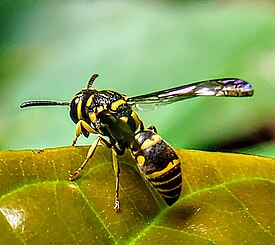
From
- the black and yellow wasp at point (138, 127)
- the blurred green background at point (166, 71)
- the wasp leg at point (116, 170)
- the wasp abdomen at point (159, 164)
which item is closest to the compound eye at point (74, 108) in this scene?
the black and yellow wasp at point (138, 127)

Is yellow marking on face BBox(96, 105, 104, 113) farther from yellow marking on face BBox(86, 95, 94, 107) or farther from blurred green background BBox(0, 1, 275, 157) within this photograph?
blurred green background BBox(0, 1, 275, 157)

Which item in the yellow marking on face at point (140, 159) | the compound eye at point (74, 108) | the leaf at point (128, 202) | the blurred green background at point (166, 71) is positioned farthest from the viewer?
the blurred green background at point (166, 71)

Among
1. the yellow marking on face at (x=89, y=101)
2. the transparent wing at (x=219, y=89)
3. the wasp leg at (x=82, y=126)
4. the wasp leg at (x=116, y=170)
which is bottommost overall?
the wasp leg at (x=82, y=126)

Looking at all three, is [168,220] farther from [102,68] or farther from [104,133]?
[102,68]

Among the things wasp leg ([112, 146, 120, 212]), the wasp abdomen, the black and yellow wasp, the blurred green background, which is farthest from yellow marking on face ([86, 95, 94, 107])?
the blurred green background

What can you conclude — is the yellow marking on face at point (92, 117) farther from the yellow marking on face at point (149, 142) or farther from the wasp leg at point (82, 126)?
the yellow marking on face at point (149, 142)

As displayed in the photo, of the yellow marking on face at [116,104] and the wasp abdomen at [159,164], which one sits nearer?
the wasp abdomen at [159,164]

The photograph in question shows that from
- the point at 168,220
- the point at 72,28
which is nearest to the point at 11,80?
the point at 72,28

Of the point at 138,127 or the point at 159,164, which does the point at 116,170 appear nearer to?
the point at 159,164
